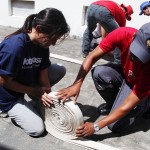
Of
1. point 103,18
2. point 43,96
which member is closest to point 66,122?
point 43,96

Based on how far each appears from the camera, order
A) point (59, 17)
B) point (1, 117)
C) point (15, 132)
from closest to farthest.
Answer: point (59, 17), point (15, 132), point (1, 117)

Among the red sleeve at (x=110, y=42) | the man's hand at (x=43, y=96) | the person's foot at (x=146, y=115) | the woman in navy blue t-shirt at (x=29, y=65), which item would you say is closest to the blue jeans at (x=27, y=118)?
the woman in navy blue t-shirt at (x=29, y=65)

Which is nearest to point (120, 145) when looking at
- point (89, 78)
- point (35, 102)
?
point (35, 102)

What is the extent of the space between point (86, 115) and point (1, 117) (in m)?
0.82

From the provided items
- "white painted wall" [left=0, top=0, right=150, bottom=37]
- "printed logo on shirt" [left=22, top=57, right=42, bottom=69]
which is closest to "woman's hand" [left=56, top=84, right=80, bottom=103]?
"printed logo on shirt" [left=22, top=57, right=42, bottom=69]

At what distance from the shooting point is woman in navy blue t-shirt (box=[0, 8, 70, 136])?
93.4 inches

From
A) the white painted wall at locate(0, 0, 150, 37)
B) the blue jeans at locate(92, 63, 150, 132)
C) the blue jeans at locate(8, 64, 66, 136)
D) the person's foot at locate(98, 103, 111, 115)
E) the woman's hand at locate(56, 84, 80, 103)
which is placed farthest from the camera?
the white painted wall at locate(0, 0, 150, 37)

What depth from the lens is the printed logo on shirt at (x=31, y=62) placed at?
2616mm

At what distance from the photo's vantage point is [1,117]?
298 centimetres

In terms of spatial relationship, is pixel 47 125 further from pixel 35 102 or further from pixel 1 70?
pixel 1 70

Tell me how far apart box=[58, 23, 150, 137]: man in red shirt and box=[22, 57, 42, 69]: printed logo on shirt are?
1.15 feet

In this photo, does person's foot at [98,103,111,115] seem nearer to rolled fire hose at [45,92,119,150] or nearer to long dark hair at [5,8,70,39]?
rolled fire hose at [45,92,119,150]

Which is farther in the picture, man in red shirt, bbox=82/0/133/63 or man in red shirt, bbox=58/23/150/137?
man in red shirt, bbox=82/0/133/63

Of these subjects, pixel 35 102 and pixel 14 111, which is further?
pixel 35 102
